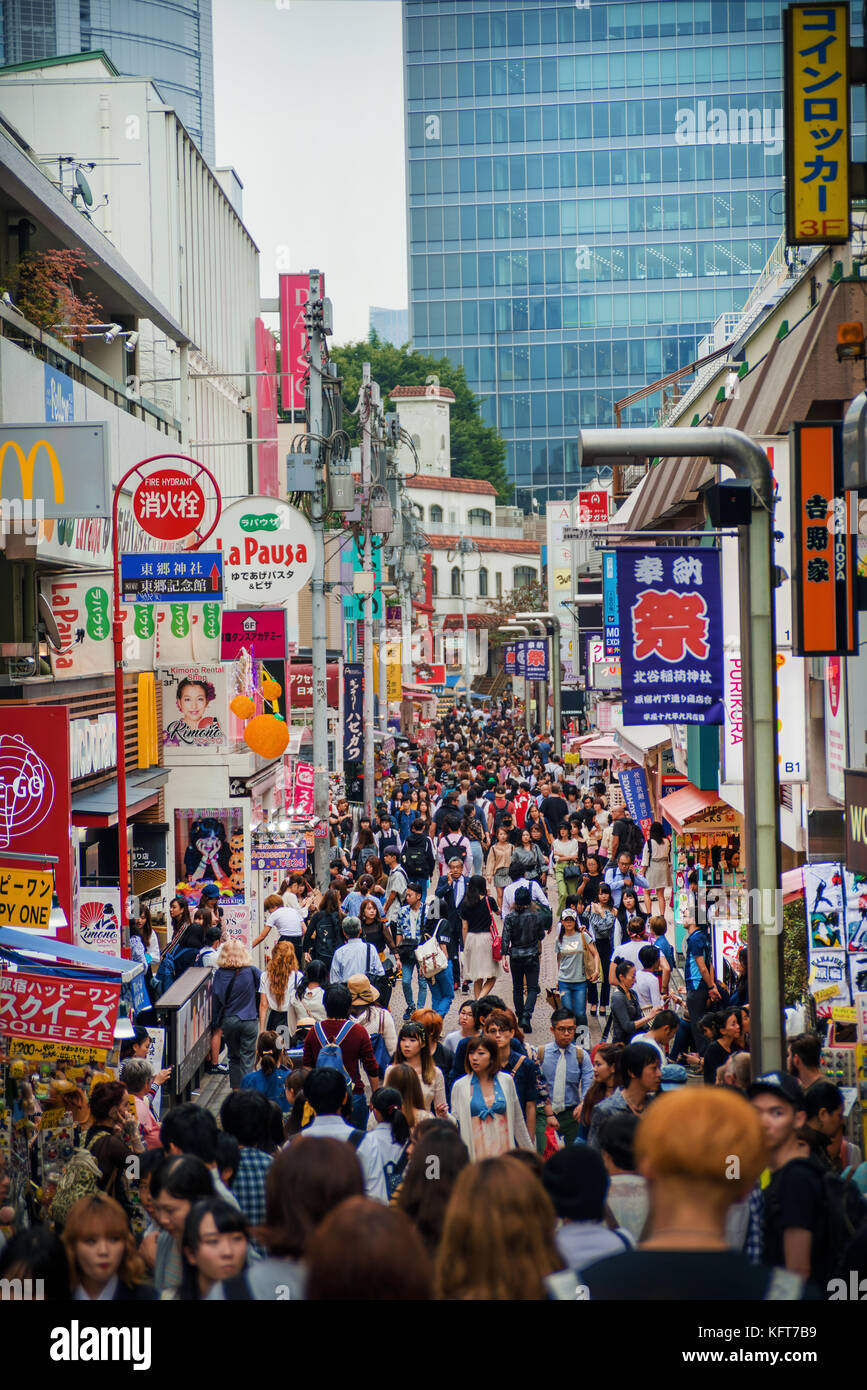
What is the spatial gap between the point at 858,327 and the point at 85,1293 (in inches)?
328

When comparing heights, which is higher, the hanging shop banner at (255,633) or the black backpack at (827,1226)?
the hanging shop banner at (255,633)

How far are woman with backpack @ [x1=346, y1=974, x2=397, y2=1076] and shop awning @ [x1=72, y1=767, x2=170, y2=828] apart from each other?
5.77m

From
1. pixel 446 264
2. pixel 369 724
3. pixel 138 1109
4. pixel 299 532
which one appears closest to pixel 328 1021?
pixel 138 1109

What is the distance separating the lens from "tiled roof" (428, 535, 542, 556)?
85.3 m

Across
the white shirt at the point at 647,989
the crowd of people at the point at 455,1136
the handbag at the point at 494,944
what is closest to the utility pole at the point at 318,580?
the crowd of people at the point at 455,1136

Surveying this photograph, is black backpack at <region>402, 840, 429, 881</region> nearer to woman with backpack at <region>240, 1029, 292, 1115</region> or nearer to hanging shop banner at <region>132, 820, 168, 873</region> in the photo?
hanging shop banner at <region>132, 820, 168, 873</region>

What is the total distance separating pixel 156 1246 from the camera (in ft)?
18.7

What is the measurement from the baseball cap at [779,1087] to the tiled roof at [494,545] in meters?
77.1

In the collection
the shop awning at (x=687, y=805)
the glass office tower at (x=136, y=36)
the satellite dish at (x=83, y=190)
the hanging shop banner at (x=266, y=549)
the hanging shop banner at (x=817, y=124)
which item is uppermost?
the glass office tower at (x=136, y=36)

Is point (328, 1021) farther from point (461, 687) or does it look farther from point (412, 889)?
point (461, 687)

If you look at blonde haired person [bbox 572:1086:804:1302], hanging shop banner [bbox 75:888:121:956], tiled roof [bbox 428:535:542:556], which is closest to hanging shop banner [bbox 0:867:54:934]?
hanging shop banner [bbox 75:888:121:956]

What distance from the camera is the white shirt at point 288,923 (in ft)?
49.4

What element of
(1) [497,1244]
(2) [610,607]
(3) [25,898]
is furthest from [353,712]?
(1) [497,1244]

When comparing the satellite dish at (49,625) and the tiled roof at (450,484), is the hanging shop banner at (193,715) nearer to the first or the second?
the satellite dish at (49,625)
